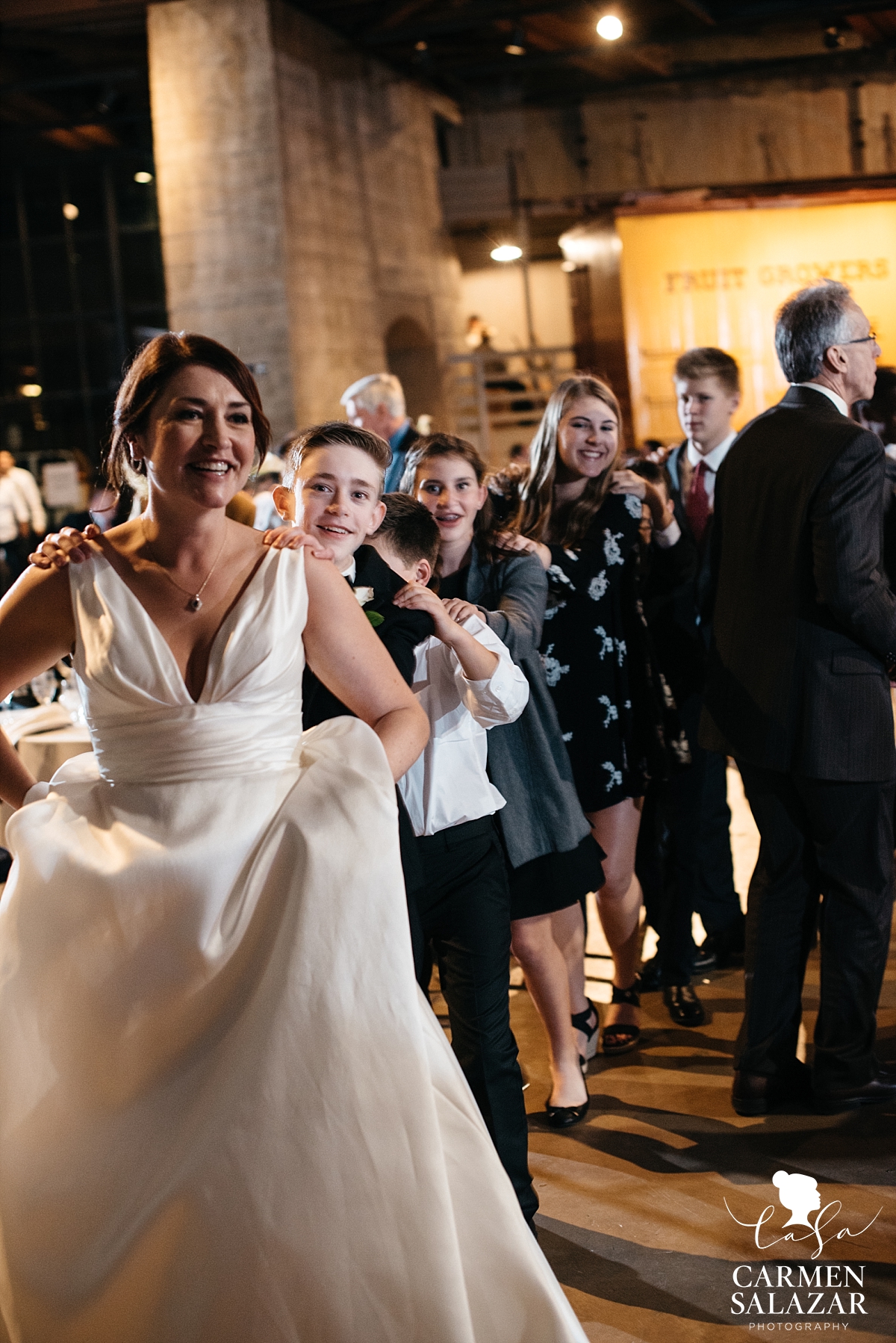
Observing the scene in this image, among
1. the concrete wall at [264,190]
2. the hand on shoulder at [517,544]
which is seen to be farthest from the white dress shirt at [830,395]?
the concrete wall at [264,190]

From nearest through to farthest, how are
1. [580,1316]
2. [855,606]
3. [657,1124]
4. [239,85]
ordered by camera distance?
1. [580,1316]
2. [855,606]
3. [657,1124]
4. [239,85]

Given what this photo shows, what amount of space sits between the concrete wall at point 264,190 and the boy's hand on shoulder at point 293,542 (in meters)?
10.8

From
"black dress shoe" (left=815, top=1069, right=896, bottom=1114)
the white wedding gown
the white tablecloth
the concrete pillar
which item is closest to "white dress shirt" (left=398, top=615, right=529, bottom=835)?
the white wedding gown

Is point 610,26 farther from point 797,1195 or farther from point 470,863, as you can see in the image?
point 797,1195

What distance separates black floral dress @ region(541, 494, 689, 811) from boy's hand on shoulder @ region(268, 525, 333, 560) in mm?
1336

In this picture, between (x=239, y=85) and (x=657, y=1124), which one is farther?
(x=239, y=85)

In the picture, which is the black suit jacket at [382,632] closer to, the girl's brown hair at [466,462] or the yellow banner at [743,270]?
the girl's brown hair at [466,462]

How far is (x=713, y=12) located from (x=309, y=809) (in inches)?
601

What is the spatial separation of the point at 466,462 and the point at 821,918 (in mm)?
1435

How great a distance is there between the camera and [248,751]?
1.94 meters

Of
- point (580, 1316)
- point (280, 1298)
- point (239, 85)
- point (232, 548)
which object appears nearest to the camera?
point (280, 1298)

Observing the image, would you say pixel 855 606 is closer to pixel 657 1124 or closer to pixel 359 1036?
pixel 657 1124

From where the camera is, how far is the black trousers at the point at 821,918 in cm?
304

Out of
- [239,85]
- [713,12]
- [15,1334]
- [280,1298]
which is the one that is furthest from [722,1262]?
[713,12]
